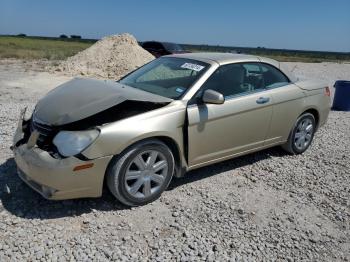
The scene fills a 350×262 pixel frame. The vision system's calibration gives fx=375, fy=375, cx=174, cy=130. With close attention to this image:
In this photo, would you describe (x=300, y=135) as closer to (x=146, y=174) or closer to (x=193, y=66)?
(x=193, y=66)

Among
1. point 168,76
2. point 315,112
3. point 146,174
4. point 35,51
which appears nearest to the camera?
point 146,174

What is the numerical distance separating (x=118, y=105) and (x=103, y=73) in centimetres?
1465

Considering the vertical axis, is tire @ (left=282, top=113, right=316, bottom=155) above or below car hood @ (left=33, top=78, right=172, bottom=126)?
below

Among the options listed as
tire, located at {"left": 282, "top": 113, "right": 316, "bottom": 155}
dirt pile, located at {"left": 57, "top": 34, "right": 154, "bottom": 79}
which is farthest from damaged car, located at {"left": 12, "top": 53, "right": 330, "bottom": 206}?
dirt pile, located at {"left": 57, "top": 34, "right": 154, "bottom": 79}

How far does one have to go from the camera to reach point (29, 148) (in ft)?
12.5

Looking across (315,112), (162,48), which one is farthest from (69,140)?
(162,48)

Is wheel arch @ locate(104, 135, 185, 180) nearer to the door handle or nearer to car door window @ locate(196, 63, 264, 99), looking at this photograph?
car door window @ locate(196, 63, 264, 99)

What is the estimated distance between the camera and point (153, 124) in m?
3.90

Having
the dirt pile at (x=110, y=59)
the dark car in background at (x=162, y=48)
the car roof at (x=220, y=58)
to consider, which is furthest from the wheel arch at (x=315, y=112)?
the dark car in background at (x=162, y=48)

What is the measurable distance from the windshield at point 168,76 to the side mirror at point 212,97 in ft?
0.95

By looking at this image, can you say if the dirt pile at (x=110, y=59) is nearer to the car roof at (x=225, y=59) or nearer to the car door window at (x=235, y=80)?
the car roof at (x=225, y=59)

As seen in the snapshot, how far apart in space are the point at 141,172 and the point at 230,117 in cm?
136

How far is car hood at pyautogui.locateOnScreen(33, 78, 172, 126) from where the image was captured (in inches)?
150

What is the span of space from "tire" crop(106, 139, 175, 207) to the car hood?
0.52 m
